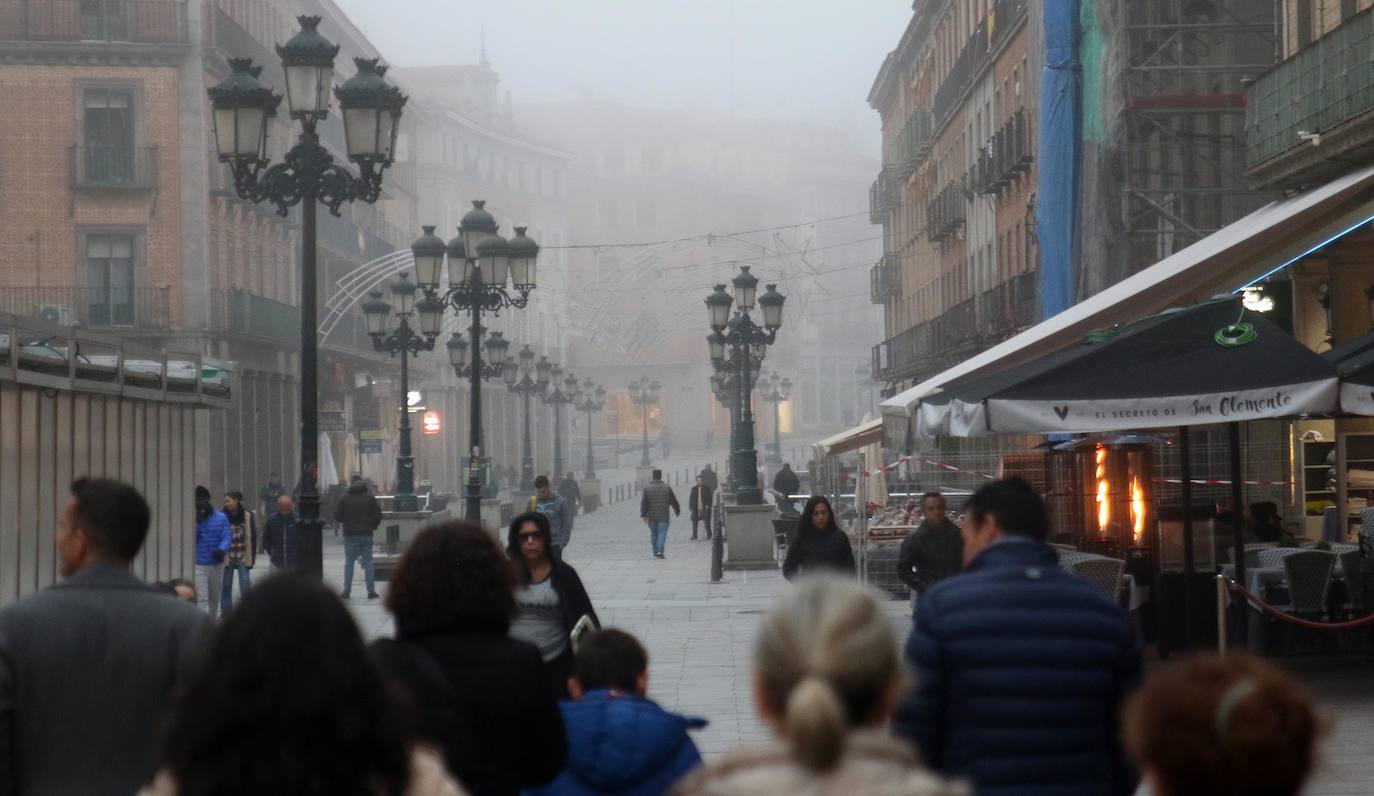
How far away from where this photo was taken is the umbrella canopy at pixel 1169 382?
487 inches

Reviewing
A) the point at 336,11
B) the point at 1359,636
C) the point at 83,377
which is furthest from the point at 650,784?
Answer: the point at 336,11

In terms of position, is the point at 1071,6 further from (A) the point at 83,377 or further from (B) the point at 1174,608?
(A) the point at 83,377

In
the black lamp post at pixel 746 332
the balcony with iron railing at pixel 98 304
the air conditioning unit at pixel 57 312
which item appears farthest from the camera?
the balcony with iron railing at pixel 98 304

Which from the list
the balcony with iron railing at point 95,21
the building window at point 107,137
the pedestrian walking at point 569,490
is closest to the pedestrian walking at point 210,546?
the building window at point 107,137

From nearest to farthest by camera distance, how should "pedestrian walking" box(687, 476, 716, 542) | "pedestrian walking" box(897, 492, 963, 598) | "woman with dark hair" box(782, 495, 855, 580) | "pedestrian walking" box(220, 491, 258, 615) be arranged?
"woman with dark hair" box(782, 495, 855, 580), "pedestrian walking" box(897, 492, 963, 598), "pedestrian walking" box(220, 491, 258, 615), "pedestrian walking" box(687, 476, 716, 542)

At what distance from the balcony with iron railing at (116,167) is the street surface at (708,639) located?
31.7 ft

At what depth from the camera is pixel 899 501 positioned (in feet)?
106

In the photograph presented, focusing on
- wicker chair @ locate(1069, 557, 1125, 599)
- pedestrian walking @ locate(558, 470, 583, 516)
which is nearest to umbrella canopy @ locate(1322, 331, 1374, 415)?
wicker chair @ locate(1069, 557, 1125, 599)

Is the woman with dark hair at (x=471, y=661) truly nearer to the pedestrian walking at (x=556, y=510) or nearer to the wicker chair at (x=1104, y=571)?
the wicker chair at (x=1104, y=571)

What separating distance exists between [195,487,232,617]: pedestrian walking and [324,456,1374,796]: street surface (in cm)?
146

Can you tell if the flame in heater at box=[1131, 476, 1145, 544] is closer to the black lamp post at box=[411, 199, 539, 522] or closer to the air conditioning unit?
the black lamp post at box=[411, 199, 539, 522]

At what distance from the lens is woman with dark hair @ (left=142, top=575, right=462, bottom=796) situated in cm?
297

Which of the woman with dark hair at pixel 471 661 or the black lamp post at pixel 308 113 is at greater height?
the black lamp post at pixel 308 113

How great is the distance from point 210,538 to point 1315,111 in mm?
10567
